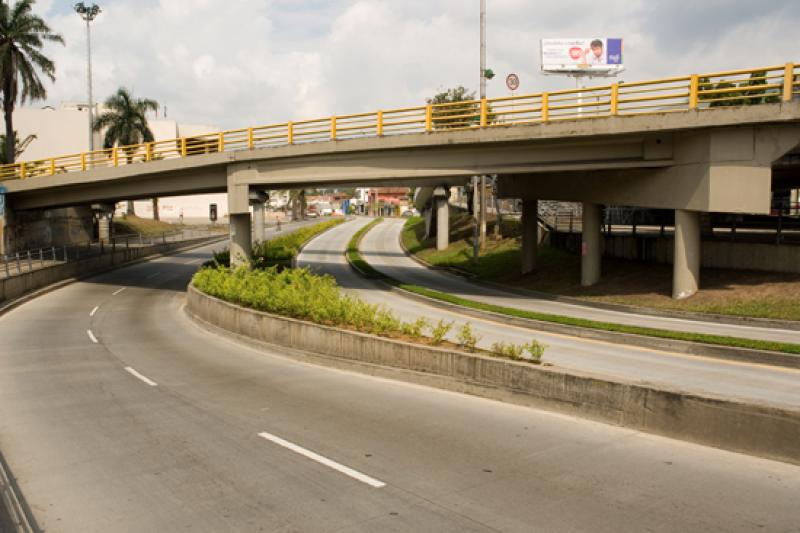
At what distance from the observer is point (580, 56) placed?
6844 cm

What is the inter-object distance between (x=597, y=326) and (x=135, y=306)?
2265cm

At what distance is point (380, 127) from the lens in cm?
2753

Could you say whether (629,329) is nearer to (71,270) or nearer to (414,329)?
(414,329)

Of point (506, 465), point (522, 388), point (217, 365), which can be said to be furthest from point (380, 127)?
point (506, 465)

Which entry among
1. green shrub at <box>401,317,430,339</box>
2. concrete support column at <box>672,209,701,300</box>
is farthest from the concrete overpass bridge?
green shrub at <box>401,317,430,339</box>

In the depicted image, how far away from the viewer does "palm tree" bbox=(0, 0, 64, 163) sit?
5362 cm

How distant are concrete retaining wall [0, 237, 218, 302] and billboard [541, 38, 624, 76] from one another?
44.2m

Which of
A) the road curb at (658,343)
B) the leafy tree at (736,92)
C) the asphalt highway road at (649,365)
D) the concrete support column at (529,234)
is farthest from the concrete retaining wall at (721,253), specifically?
the asphalt highway road at (649,365)

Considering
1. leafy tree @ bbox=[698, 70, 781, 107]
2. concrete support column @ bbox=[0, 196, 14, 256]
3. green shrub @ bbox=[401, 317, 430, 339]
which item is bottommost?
green shrub @ bbox=[401, 317, 430, 339]

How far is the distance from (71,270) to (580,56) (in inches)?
2126

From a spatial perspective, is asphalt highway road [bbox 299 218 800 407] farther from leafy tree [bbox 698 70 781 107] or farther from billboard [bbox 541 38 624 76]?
billboard [bbox 541 38 624 76]

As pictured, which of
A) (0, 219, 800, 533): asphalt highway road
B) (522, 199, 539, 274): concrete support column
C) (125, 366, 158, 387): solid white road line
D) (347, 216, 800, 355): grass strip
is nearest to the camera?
(0, 219, 800, 533): asphalt highway road

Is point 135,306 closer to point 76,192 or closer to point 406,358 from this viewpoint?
point 76,192

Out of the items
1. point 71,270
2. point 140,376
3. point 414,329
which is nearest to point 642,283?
point 414,329
